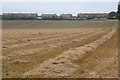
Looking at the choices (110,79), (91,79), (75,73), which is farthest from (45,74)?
(110,79)

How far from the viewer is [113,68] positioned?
17.6m

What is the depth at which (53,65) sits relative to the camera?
18125mm

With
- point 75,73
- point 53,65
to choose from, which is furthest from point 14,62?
point 75,73

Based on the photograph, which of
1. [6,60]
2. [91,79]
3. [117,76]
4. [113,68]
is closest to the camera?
[91,79]

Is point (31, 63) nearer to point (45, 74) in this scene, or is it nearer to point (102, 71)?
point (45, 74)

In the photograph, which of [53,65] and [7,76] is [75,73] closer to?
[53,65]

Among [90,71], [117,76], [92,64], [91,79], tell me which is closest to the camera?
[91,79]

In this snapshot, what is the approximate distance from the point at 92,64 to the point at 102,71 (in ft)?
9.15

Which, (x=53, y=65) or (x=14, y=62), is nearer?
(x=53, y=65)

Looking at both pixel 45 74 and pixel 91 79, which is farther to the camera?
pixel 45 74

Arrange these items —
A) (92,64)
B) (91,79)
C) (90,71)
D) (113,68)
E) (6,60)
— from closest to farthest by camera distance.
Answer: (91,79), (90,71), (113,68), (92,64), (6,60)

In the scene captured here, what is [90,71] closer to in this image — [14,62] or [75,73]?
[75,73]

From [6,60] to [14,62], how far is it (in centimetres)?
161

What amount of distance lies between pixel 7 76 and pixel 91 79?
5.05 metres
